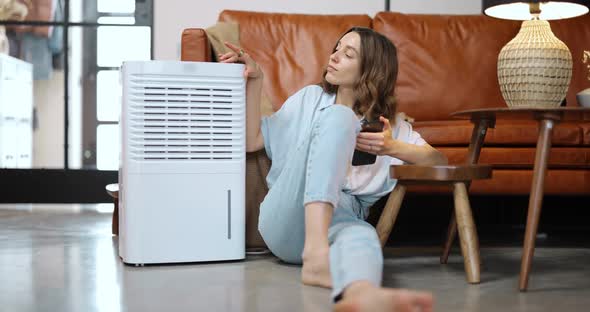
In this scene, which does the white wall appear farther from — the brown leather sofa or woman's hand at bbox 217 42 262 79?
woman's hand at bbox 217 42 262 79

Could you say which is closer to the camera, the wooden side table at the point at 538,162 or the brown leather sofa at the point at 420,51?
the wooden side table at the point at 538,162

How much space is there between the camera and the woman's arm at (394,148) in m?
1.83

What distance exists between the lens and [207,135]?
6.66 feet

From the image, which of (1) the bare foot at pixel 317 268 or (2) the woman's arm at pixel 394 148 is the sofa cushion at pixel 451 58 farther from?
(1) the bare foot at pixel 317 268

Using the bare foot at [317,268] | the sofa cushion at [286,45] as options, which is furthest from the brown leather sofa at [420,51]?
the bare foot at [317,268]

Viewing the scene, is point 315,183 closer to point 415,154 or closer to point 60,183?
point 415,154

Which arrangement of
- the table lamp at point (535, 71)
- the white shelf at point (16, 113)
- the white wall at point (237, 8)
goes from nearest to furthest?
1. the table lamp at point (535, 71)
2. the white wall at point (237, 8)
3. the white shelf at point (16, 113)

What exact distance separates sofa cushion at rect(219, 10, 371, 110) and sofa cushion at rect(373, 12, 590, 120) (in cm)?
31

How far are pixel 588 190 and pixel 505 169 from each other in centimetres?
30

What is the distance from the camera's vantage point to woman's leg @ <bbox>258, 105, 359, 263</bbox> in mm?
1572

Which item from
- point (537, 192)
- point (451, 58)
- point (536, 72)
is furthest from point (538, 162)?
point (451, 58)

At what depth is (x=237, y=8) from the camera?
4.06 meters

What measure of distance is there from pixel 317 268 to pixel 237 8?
273 cm

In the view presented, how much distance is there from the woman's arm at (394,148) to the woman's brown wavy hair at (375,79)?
121mm
